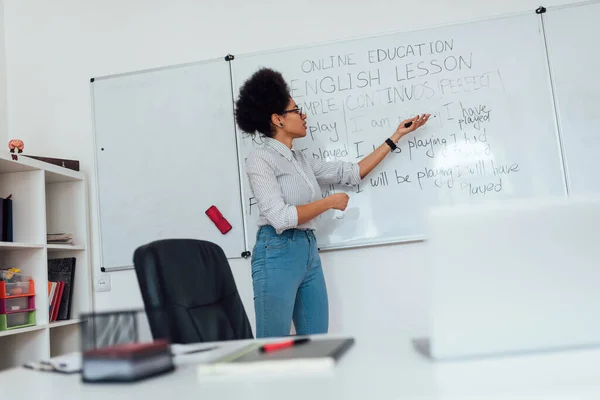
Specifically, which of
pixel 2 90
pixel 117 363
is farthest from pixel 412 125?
pixel 2 90

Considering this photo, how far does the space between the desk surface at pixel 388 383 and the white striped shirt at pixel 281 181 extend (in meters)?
1.25

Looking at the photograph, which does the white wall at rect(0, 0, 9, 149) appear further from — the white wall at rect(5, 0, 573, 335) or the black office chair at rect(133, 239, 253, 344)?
the black office chair at rect(133, 239, 253, 344)

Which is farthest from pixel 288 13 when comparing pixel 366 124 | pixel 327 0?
pixel 366 124

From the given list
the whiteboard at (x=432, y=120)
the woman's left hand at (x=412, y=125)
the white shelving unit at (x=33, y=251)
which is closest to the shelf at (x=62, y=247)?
the white shelving unit at (x=33, y=251)

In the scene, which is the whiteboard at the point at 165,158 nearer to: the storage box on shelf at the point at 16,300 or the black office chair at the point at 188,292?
the storage box on shelf at the point at 16,300

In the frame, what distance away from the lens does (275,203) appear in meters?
2.15

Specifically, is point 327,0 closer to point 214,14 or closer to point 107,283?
point 214,14

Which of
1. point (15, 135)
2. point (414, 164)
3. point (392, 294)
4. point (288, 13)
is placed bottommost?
point (392, 294)

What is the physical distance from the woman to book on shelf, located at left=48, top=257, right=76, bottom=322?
3.96 ft

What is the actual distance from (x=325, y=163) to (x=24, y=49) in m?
1.83

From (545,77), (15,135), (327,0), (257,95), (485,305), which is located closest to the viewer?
(485,305)

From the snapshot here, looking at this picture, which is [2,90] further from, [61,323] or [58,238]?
[61,323]

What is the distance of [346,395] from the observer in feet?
2.17

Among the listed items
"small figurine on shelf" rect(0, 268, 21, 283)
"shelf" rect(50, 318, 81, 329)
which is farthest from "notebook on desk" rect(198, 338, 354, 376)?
"shelf" rect(50, 318, 81, 329)
